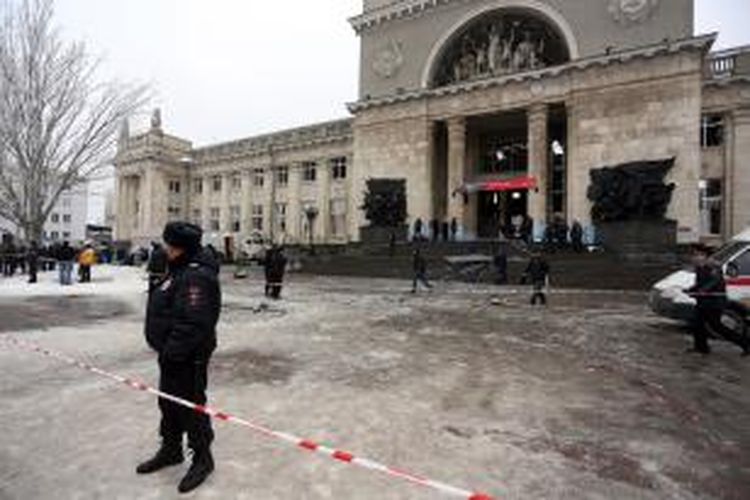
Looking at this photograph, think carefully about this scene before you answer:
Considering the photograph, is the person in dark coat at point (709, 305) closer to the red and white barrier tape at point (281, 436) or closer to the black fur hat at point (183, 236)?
the red and white barrier tape at point (281, 436)

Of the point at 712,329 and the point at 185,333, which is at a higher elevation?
the point at 185,333

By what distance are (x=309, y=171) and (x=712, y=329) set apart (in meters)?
42.6

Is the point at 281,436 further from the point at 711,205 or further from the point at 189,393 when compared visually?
the point at 711,205

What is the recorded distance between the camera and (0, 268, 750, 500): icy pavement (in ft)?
11.4

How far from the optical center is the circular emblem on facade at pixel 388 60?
34.4m

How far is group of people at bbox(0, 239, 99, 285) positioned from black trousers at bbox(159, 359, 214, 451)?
17.9 meters

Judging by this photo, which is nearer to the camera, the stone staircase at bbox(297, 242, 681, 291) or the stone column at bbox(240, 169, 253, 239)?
the stone staircase at bbox(297, 242, 681, 291)

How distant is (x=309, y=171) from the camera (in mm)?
48500

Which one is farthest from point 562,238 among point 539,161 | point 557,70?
point 557,70

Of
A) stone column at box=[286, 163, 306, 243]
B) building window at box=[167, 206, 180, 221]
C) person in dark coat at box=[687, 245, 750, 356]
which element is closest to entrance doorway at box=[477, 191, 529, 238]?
stone column at box=[286, 163, 306, 243]

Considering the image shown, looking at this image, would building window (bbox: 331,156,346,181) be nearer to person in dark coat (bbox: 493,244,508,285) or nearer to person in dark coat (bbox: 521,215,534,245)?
person in dark coat (bbox: 521,215,534,245)

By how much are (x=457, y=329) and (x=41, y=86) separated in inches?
644

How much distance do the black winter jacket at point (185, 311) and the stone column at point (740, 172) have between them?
1295 inches

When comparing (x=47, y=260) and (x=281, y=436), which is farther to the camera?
(x=47, y=260)
